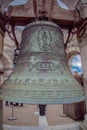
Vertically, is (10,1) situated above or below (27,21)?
above

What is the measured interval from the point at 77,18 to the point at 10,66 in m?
6.35

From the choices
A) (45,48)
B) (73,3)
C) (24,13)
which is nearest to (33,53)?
(45,48)

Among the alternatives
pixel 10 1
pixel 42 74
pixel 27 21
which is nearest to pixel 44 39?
pixel 42 74

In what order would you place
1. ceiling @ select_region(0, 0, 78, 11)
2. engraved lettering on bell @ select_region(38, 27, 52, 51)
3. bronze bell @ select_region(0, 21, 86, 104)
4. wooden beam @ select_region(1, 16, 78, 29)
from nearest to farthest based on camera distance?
bronze bell @ select_region(0, 21, 86, 104) < engraved lettering on bell @ select_region(38, 27, 52, 51) < wooden beam @ select_region(1, 16, 78, 29) < ceiling @ select_region(0, 0, 78, 11)

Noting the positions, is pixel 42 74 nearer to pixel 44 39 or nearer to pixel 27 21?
pixel 44 39

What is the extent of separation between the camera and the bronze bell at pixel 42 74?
0.88 metres

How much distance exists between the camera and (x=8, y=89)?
0.97 metres

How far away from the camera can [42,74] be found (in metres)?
1.00

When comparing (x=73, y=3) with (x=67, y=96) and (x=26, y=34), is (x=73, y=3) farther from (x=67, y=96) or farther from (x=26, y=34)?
(x=67, y=96)

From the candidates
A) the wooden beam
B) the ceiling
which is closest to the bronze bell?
the wooden beam

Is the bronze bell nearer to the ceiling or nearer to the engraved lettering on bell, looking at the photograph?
the engraved lettering on bell

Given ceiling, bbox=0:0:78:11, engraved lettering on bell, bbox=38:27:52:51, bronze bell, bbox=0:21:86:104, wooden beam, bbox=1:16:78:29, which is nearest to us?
bronze bell, bbox=0:21:86:104

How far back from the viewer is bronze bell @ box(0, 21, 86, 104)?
0.88 metres

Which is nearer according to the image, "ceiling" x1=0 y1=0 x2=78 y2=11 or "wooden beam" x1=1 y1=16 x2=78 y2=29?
"wooden beam" x1=1 y1=16 x2=78 y2=29
